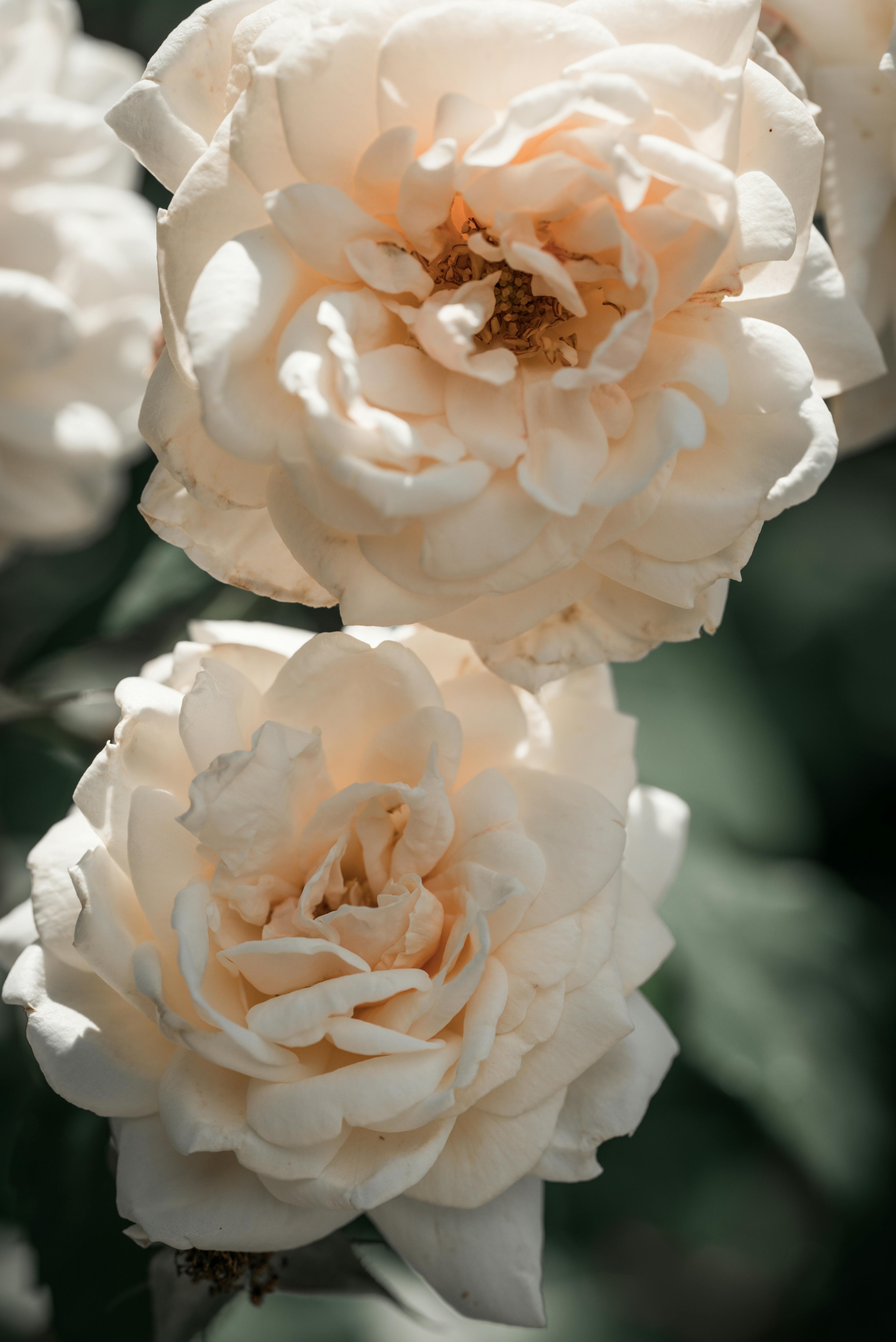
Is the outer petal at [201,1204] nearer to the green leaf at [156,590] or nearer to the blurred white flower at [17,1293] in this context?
the blurred white flower at [17,1293]

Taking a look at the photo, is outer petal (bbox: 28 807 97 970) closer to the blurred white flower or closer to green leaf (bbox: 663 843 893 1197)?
the blurred white flower

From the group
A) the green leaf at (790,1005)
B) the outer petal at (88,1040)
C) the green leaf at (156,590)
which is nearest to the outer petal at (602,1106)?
the outer petal at (88,1040)

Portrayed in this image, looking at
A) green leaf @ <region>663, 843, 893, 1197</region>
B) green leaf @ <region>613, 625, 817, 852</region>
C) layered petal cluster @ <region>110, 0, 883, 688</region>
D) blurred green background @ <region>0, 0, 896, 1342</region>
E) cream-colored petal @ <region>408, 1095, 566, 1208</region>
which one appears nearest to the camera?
layered petal cluster @ <region>110, 0, 883, 688</region>

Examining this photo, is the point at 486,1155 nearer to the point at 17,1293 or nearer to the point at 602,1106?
the point at 602,1106

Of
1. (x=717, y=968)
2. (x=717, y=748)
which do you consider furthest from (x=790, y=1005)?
(x=717, y=748)

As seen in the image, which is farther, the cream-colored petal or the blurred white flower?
the blurred white flower

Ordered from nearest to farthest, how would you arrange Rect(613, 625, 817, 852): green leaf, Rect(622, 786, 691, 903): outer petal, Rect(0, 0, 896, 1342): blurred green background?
Rect(622, 786, 691, 903): outer petal < Rect(0, 0, 896, 1342): blurred green background < Rect(613, 625, 817, 852): green leaf

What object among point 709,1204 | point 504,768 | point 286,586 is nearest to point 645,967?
point 504,768

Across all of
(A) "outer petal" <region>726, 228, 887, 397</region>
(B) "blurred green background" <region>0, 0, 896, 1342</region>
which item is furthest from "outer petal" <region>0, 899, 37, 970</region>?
(A) "outer petal" <region>726, 228, 887, 397</region>
